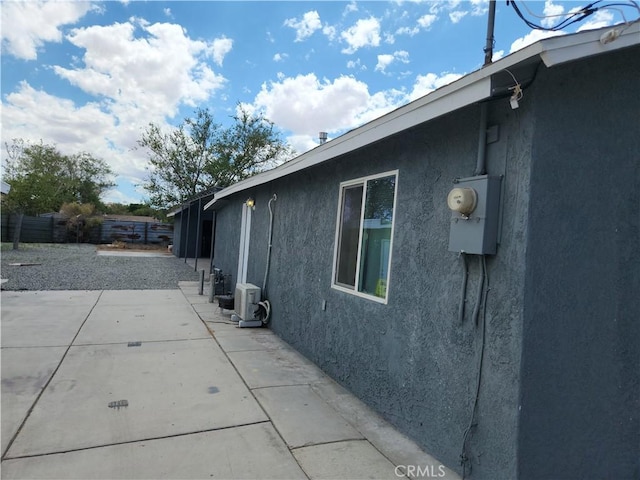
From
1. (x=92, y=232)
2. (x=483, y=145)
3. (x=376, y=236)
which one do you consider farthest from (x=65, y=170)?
(x=483, y=145)

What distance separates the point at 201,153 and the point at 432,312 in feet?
82.7

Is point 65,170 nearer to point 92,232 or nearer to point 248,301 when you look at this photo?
point 92,232

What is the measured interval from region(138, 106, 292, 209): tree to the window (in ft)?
71.0

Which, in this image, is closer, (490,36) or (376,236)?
(490,36)

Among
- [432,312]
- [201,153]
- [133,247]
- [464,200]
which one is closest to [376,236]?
[432,312]

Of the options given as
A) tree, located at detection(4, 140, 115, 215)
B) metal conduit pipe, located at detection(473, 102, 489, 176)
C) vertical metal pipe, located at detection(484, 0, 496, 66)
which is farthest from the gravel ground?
tree, located at detection(4, 140, 115, 215)

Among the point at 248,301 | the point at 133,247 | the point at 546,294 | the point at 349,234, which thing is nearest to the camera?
the point at 546,294

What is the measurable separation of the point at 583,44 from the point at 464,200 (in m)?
1.08

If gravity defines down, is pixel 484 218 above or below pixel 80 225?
above

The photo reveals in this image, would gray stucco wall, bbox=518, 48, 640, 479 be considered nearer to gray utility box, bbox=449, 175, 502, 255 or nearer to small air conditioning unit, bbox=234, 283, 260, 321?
gray utility box, bbox=449, 175, 502, 255

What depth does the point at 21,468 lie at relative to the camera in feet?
8.90

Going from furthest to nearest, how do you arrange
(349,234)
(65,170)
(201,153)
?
(65,170) < (201,153) < (349,234)

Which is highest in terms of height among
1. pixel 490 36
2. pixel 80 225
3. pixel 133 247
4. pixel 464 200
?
pixel 490 36

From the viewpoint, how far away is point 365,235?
4332mm
